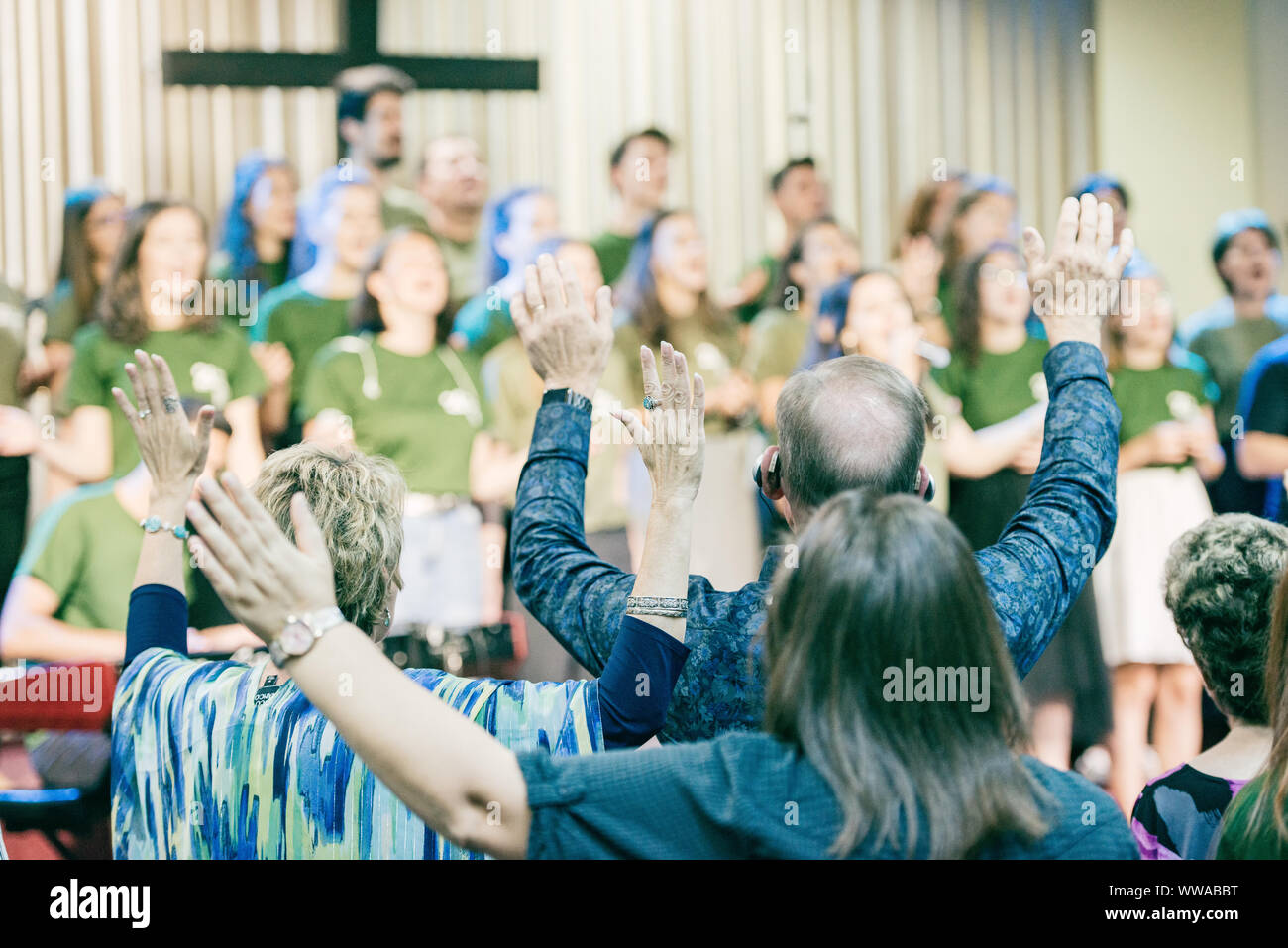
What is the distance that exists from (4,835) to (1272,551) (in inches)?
103

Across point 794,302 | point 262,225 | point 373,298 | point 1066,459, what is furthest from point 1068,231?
point 262,225

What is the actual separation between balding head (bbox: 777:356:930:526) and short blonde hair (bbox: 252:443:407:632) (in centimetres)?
45

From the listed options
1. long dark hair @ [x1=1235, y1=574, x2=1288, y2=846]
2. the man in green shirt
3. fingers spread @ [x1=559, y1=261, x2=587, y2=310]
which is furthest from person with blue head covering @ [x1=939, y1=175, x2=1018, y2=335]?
long dark hair @ [x1=1235, y1=574, x2=1288, y2=846]

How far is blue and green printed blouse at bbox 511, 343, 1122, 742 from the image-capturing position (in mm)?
1402

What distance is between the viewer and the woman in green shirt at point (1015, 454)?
374 centimetres

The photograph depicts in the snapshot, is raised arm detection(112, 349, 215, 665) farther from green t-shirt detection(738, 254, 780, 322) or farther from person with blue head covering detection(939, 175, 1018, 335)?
person with blue head covering detection(939, 175, 1018, 335)

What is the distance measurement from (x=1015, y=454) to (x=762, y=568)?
248 cm

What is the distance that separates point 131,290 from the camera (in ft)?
12.2

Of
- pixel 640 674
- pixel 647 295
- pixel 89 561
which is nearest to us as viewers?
pixel 640 674

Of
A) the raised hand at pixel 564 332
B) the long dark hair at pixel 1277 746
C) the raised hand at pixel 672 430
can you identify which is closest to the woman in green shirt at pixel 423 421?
the raised hand at pixel 564 332

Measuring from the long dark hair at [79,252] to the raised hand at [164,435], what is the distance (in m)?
2.46

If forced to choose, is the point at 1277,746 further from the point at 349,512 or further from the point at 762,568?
the point at 349,512

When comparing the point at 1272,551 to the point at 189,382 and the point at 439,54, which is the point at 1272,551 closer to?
the point at 189,382

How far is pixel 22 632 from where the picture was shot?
3.37m
